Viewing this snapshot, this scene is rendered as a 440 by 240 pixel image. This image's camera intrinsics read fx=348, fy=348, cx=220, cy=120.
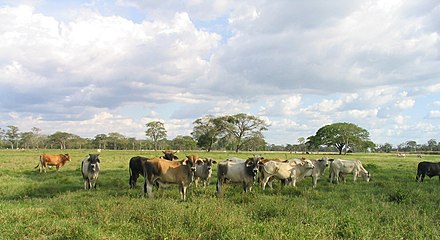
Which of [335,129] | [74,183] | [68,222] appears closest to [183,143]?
[335,129]

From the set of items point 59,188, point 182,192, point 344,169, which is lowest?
point 59,188

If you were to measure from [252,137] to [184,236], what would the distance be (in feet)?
233

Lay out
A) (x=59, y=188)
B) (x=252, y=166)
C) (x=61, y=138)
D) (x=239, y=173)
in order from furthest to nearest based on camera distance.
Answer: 1. (x=61, y=138)
2. (x=59, y=188)
3. (x=239, y=173)
4. (x=252, y=166)

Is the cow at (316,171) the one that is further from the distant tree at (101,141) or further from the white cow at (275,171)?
the distant tree at (101,141)

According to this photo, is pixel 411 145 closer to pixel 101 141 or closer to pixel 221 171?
pixel 101 141

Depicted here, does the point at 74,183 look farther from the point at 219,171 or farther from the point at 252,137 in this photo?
the point at 252,137

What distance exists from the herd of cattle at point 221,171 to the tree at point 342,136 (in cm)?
6613

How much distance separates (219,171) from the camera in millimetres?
14539

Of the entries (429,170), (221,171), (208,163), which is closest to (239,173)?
(221,171)

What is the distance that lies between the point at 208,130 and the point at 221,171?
67.4 m

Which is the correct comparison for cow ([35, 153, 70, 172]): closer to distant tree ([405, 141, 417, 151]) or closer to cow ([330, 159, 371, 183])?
cow ([330, 159, 371, 183])

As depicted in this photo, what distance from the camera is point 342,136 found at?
82.8 m

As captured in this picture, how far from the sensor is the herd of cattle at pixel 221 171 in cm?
1312

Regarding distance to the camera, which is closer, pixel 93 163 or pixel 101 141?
pixel 93 163
